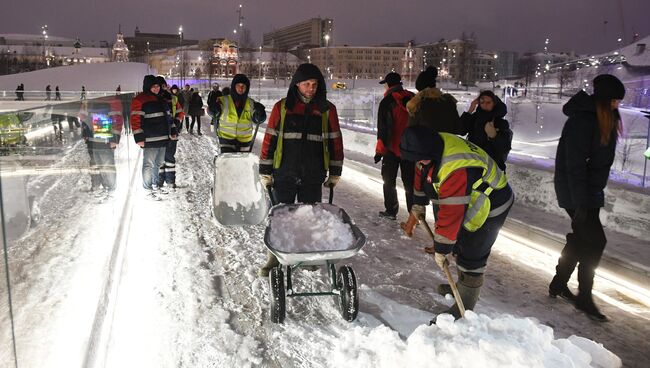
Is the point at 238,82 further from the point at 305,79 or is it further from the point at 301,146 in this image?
the point at 305,79

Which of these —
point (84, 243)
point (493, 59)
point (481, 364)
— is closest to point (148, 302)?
point (84, 243)

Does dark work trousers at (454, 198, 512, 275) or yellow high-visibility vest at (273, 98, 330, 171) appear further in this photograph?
yellow high-visibility vest at (273, 98, 330, 171)

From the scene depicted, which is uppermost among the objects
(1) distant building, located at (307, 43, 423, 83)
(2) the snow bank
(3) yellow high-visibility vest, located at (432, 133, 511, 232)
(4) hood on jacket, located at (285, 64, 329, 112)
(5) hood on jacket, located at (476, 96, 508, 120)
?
(1) distant building, located at (307, 43, 423, 83)

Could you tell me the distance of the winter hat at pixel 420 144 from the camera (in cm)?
344

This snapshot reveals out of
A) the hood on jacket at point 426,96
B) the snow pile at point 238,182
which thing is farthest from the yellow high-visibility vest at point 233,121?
the hood on jacket at point 426,96

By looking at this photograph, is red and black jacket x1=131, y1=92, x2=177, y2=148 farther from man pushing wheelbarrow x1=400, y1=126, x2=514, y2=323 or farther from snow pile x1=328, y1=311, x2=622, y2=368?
snow pile x1=328, y1=311, x2=622, y2=368

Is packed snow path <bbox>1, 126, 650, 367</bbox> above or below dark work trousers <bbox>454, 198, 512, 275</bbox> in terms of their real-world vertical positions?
below

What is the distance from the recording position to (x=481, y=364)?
9.42ft

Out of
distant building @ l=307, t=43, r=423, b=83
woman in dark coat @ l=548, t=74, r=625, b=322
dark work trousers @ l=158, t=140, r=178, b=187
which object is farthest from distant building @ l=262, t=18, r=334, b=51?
woman in dark coat @ l=548, t=74, r=625, b=322

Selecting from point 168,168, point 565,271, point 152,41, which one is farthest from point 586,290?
point 152,41

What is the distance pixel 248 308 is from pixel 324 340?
884 mm

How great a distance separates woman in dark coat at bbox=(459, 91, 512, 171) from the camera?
18.1 ft

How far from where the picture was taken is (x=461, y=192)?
3.52m

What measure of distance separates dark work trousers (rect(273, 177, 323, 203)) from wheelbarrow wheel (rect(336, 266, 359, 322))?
1.18 metres
